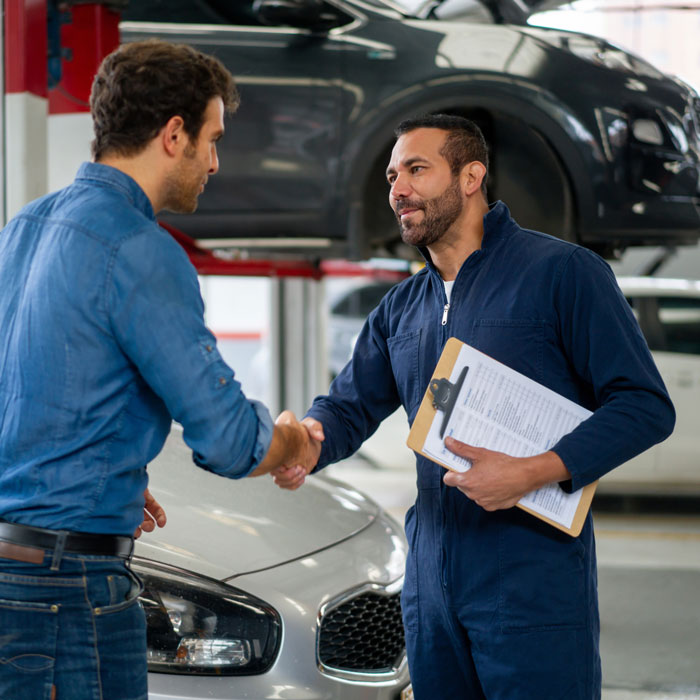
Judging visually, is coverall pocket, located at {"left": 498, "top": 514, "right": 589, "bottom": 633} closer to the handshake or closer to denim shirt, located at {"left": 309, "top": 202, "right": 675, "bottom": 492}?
denim shirt, located at {"left": 309, "top": 202, "right": 675, "bottom": 492}

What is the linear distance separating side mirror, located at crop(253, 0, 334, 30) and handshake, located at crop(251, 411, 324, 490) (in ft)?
7.36

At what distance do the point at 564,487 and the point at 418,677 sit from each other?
0.49m

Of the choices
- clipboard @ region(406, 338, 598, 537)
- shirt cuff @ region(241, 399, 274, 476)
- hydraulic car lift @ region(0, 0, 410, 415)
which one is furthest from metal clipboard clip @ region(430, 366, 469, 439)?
hydraulic car lift @ region(0, 0, 410, 415)

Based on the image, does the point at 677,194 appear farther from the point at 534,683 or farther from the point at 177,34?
the point at 534,683

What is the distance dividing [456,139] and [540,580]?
920 mm

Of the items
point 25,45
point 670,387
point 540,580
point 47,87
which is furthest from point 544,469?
point 670,387

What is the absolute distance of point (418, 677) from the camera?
181 cm

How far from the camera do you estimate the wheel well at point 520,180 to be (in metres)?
3.96

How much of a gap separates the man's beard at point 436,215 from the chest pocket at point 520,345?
25 cm

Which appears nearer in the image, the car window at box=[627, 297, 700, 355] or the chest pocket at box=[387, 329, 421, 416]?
the chest pocket at box=[387, 329, 421, 416]

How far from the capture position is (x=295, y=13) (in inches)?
146

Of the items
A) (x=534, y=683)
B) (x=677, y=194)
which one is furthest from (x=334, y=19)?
(x=534, y=683)

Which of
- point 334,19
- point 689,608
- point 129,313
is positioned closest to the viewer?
point 129,313

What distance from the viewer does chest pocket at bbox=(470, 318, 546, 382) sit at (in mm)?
1758
